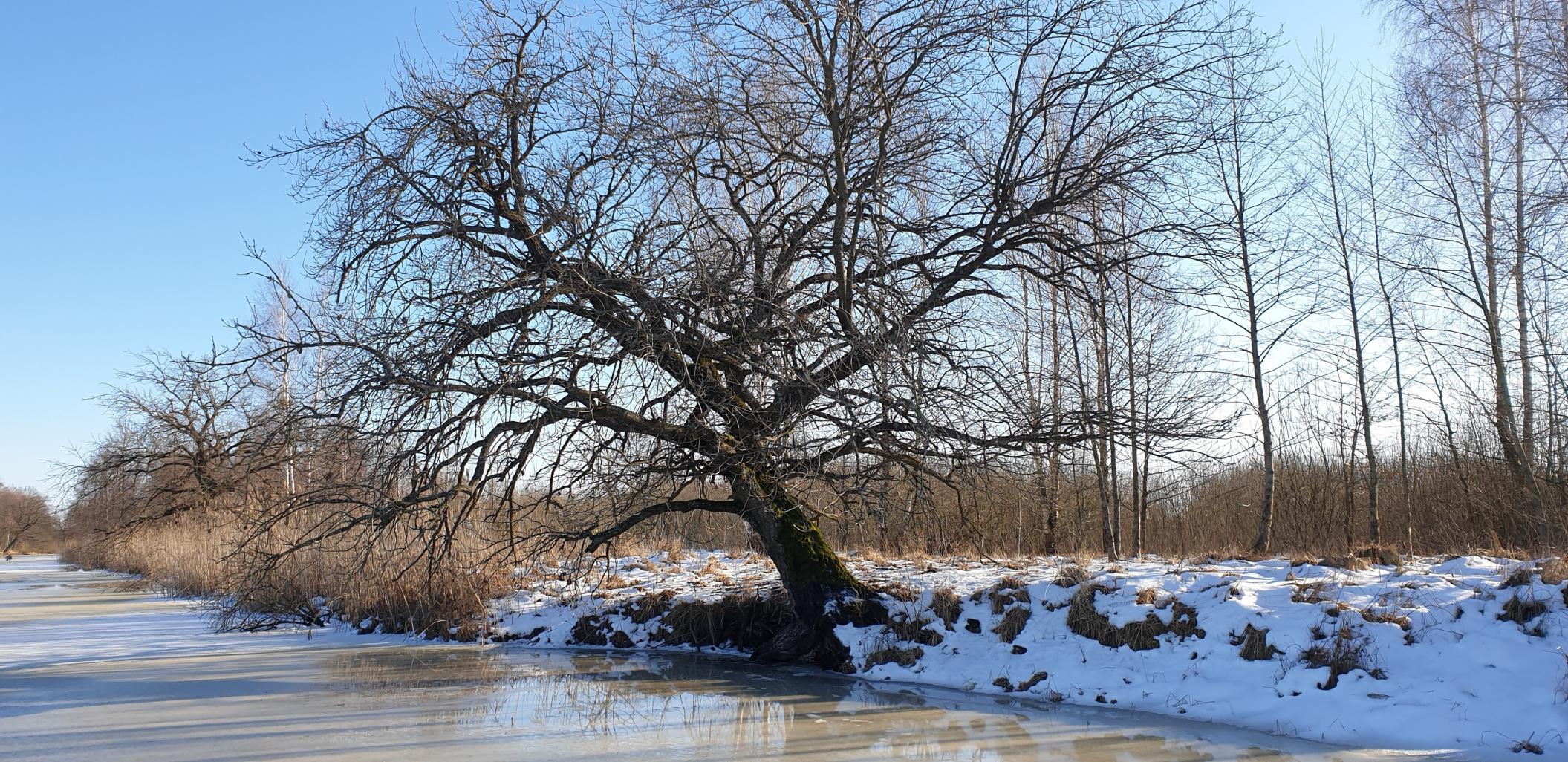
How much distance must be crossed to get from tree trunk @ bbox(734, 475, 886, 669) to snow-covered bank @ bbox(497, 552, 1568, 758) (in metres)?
0.21

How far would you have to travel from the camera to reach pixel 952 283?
9977mm

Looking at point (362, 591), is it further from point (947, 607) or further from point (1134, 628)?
point (1134, 628)

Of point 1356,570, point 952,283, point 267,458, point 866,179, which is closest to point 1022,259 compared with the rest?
point 952,283

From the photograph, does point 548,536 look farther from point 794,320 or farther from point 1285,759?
point 1285,759

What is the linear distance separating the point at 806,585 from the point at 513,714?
12.0 feet

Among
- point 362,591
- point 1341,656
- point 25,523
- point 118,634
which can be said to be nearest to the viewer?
point 1341,656

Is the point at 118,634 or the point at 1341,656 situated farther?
the point at 118,634

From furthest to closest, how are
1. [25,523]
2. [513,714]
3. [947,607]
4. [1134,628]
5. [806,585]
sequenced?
1. [25,523]
2. [806,585]
3. [947,607]
4. [1134,628]
5. [513,714]

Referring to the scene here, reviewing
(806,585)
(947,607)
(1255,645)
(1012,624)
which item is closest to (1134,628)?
(1255,645)

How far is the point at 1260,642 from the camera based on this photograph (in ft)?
26.7

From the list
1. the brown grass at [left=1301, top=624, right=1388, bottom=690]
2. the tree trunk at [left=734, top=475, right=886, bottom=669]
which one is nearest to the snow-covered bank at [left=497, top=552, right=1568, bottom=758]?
the brown grass at [left=1301, top=624, right=1388, bottom=690]

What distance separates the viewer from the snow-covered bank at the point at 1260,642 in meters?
6.96

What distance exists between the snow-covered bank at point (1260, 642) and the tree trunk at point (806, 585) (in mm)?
210

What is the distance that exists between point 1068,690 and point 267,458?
27.2ft
